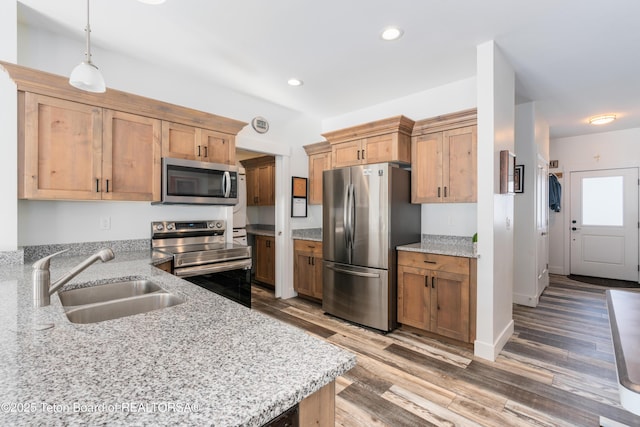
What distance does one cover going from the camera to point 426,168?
3.25m

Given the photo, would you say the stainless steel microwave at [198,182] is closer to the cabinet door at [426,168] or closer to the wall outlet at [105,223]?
the wall outlet at [105,223]

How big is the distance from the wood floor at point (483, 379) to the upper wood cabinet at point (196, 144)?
2.00 m

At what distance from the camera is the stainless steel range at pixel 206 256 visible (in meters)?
2.65

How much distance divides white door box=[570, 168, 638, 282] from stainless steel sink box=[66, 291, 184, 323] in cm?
698

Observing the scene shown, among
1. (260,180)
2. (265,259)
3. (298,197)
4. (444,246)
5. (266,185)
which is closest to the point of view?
(444,246)

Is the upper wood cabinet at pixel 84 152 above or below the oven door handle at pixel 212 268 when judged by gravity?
above

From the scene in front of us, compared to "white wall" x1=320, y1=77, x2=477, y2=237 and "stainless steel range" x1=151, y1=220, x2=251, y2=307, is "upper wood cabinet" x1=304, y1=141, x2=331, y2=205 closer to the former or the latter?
"white wall" x1=320, y1=77, x2=477, y2=237

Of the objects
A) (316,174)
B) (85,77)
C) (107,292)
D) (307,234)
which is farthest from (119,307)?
(316,174)

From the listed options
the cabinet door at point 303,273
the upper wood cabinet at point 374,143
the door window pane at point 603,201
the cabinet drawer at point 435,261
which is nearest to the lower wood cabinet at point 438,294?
the cabinet drawer at point 435,261

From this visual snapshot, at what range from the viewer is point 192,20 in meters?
2.29

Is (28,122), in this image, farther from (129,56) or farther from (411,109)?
(411,109)

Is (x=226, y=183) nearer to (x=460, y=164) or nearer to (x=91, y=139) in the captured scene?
(x=91, y=139)

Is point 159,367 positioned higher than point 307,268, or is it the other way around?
point 159,367

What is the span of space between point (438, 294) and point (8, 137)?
359 cm
